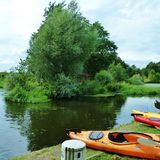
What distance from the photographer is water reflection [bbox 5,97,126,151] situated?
1380 centimetres

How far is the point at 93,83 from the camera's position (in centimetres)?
3503

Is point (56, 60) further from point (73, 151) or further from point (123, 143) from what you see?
point (73, 151)

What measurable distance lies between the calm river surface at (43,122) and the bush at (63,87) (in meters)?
4.91

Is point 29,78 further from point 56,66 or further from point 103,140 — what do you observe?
point 103,140

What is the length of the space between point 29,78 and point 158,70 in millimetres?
50904

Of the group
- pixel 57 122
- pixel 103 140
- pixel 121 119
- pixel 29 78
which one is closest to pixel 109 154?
pixel 103 140

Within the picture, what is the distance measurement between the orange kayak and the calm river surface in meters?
2.31

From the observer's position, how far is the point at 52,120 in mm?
17828

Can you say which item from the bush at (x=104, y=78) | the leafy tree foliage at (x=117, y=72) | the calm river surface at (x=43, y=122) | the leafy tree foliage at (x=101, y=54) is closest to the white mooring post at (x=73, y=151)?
the calm river surface at (x=43, y=122)

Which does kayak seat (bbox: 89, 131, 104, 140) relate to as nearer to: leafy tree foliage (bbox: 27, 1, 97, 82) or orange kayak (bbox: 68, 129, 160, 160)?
orange kayak (bbox: 68, 129, 160, 160)

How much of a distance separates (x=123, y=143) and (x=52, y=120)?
27.8 feet

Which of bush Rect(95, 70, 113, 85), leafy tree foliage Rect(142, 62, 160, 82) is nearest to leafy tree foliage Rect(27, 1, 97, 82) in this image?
bush Rect(95, 70, 113, 85)

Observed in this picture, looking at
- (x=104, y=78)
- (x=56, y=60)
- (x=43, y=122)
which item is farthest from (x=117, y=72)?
(x=43, y=122)

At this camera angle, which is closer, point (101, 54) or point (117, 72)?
point (101, 54)
